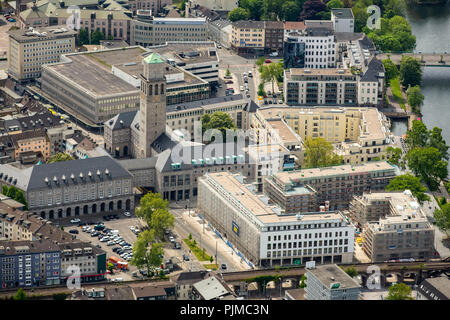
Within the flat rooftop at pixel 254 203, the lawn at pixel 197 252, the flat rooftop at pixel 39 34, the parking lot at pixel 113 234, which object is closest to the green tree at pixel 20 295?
the parking lot at pixel 113 234

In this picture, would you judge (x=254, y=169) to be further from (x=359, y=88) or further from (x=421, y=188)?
(x=359, y=88)

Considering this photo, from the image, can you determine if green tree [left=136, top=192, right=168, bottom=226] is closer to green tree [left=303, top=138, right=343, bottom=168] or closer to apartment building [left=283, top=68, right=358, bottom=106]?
green tree [left=303, top=138, right=343, bottom=168]

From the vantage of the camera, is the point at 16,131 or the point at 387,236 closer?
the point at 387,236

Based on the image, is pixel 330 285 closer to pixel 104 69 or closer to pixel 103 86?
pixel 103 86

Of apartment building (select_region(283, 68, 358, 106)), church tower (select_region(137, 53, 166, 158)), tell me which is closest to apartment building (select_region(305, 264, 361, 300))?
church tower (select_region(137, 53, 166, 158))
